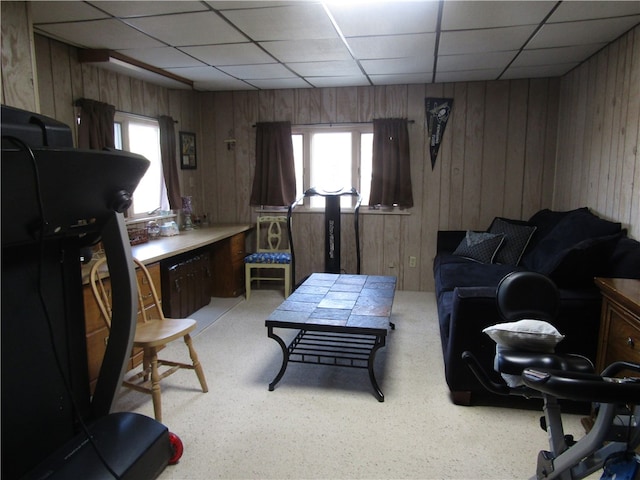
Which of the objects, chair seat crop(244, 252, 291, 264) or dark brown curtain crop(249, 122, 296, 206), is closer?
chair seat crop(244, 252, 291, 264)

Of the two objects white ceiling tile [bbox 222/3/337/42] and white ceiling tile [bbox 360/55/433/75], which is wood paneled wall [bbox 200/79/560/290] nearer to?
white ceiling tile [bbox 360/55/433/75]

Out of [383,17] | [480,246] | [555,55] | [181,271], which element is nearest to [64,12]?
[383,17]

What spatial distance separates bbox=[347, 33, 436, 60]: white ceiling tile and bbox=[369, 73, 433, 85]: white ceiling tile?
0.72 metres

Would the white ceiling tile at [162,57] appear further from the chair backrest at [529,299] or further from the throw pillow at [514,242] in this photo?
the throw pillow at [514,242]

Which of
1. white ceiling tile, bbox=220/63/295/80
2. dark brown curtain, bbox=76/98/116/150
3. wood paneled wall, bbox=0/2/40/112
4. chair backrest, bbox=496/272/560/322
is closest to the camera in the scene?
chair backrest, bbox=496/272/560/322

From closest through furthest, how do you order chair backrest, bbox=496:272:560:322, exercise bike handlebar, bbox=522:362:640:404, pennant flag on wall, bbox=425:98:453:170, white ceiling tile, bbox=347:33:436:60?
exercise bike handlebar, bbox=522:362:640:404 → chair backrest, bbox=496:272:560:322 → white ceiling tile, bbox=347:33:436:60 → pennant flag on wall, bbox=425:98:453:170

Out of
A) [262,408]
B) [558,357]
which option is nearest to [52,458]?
[262,408]

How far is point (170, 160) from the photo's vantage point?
443 cm

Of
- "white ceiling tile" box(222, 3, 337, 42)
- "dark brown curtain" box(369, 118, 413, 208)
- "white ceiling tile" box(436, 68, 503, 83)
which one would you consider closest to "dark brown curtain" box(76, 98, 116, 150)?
"white ceiling tile" box(222, 3, 337, 42)

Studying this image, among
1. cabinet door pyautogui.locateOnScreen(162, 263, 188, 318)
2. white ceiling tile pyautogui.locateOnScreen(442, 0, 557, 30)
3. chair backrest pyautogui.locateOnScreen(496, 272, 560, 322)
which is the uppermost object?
white ceiling tile pyautogui.locateOnScreen(442, 0, 557, 30)

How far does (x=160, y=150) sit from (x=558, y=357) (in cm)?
403

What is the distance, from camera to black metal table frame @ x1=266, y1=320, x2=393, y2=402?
2.55 meters

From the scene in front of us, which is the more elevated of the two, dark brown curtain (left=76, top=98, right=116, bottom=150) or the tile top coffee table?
dark brown curtain (left=76, top=98, right=116, bottom=150)

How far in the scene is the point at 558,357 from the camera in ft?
4.36
